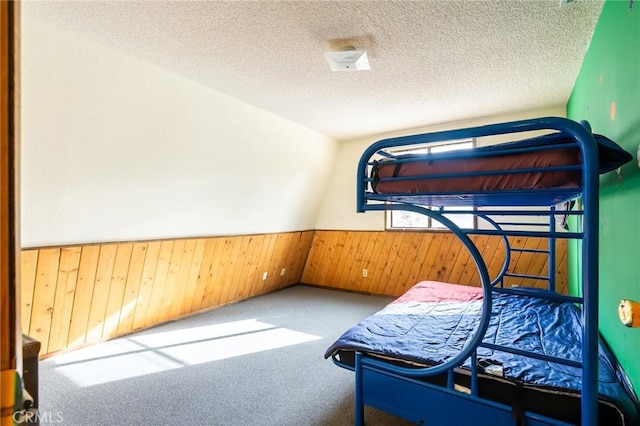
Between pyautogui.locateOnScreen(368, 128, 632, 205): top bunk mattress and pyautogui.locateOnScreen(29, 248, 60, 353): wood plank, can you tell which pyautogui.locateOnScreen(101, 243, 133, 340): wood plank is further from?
pyautogui.locateOnScreen(368, 128, 632, 205): top bunk mattress

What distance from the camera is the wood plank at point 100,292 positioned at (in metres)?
2.71

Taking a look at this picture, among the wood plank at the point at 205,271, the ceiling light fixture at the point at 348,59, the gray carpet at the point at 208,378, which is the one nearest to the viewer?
the gray carpet at the point at 208,378

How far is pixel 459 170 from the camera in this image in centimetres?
123

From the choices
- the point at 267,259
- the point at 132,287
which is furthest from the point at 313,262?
the point at 132,287

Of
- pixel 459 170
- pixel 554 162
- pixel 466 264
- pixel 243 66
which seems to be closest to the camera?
pixel 554 162

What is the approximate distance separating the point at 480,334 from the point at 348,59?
1824 mm

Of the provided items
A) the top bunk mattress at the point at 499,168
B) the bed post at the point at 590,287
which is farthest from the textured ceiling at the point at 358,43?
the bed post at the point at 590,287

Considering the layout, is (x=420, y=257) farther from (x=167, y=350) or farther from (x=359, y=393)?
(x=167, y=350)

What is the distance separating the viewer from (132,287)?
3.00 m

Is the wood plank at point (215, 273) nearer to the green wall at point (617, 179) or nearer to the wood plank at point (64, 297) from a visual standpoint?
the wood plank at point (64, 297)

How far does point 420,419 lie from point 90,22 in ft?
9.10

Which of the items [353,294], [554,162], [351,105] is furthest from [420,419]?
[353,294]

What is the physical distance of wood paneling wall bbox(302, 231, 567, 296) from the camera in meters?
3.51

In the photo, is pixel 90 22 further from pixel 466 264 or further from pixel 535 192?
pixel 466 264
